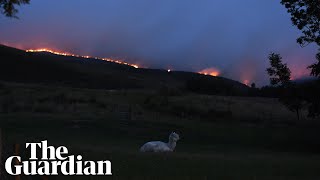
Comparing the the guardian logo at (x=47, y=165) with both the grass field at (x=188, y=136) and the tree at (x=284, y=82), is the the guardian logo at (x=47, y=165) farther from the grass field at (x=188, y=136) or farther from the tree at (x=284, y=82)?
the tree at (x=284, y=82)

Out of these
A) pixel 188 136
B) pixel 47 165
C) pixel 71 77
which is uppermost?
pixel 71 77

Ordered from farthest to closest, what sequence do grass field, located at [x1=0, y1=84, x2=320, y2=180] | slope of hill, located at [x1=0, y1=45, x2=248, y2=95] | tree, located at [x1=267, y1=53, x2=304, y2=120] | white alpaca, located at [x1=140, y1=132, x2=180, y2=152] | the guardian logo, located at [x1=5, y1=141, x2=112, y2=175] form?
slope of hill, located at [x1=0, y1=45, x2=248, y2=95]
tree, located at [x1=267, y1=53, x2=304, y2=120]
white alpaca, located at [x1=140, y1=132, x2=180, y2=152]
grass field, located at [x1=0, y1=84, x2=320, y2=180]
the guardian logo, located at [x1=5, y1=141, x2=112, y2=175]

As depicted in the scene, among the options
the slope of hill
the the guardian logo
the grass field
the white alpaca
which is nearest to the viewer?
the the guardian logo

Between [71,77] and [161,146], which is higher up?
[71,77]

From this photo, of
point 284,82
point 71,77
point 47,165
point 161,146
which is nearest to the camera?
point 47,165

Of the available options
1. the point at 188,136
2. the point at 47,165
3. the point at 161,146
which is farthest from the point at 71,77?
the point at 47,165

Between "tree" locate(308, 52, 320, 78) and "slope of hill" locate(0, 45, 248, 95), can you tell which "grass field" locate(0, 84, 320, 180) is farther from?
"slope of hill" locate(0, 45, 248, 95)

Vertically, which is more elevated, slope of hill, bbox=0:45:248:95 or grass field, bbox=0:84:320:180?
slope of hill, bbox=0:45:248:95

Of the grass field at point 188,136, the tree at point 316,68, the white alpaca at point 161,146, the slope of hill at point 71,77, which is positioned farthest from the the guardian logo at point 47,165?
the slope of hill at point 71,77

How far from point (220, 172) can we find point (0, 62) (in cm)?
16271

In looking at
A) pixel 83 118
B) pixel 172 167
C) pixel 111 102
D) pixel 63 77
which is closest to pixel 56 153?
pixel 172 167

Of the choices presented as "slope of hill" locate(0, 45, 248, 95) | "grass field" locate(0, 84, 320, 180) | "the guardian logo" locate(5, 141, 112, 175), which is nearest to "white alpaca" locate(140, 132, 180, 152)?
"grass field" locate(0, 84, 320, 180)

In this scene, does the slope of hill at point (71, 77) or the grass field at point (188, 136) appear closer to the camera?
the grass field at point (188, 136)

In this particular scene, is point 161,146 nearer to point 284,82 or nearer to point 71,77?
point 284,82
